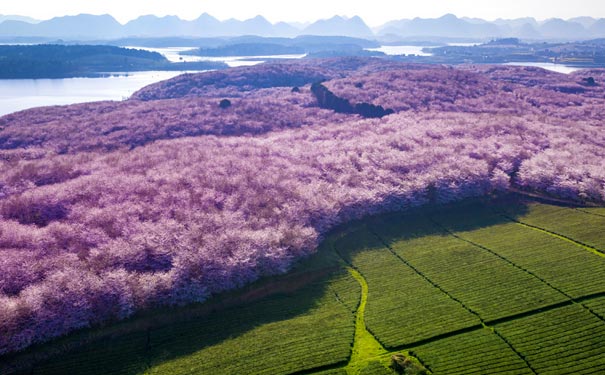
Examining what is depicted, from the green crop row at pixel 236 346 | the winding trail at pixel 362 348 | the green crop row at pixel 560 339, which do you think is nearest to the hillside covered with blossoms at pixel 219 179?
the green crop row at pixel 236 346

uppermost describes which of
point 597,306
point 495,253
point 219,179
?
point 219,179

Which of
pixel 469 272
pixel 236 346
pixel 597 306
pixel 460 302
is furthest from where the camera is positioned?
pixel 469 272

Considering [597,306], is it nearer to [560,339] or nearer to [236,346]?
[560,339]

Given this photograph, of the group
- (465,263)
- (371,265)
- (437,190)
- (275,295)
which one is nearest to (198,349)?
(275,295)

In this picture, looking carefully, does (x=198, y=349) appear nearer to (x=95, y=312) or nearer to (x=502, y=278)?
(x=95, y=312)

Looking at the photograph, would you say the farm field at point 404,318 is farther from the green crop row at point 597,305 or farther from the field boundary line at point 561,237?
the field boundary line at point 561,237

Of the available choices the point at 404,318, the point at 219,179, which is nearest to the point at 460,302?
the point at 404,318

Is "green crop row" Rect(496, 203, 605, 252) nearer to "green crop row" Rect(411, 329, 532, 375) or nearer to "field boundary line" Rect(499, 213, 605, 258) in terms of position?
"field boundary line" Rect(499, 213, 605, 258)
